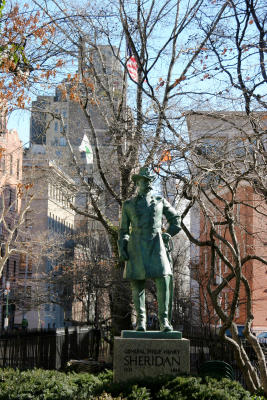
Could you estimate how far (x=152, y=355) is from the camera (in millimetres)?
9484

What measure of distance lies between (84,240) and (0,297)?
12145mm

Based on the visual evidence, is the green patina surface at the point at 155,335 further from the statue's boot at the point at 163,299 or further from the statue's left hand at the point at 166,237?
the statue's left hand at the point at 166,237

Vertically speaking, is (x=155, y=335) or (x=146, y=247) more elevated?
(x=146, y=247)

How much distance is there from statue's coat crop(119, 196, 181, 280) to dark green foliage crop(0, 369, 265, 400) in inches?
68.3

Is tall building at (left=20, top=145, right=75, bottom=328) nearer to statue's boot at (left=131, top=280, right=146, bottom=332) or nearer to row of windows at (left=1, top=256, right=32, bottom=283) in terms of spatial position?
row of windows at (left=1, top=256, right=32, bottom=283)

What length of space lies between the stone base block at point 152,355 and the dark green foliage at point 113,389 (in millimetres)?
519

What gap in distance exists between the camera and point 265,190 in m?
11.9

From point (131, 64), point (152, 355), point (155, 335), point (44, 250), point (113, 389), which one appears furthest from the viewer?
point (44, 250)

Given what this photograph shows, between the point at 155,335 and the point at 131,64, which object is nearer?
the point at 155,335

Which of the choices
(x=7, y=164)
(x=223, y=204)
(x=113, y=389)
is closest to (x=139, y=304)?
(x=113, y=389)

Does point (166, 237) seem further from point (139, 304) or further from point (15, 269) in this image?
point (15, 269)

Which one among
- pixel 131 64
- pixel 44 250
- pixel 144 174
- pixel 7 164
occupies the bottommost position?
pixel 144 174

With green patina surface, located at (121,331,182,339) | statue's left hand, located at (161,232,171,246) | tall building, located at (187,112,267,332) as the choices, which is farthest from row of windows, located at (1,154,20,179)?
green patina surface, located at (121,331,182,339)

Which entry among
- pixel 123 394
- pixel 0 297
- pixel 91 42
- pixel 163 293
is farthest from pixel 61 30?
pixel 0 297
